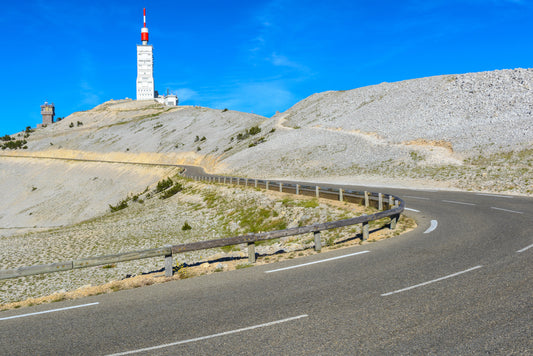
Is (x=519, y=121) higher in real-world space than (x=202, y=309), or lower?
higher

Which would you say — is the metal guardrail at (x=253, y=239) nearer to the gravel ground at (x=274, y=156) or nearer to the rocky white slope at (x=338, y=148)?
the gravel ground at (x=274, y=156)

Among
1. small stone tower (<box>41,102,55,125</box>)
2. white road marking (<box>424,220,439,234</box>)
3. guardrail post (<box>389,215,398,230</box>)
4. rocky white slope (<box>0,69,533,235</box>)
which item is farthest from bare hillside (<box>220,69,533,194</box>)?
small stone tower (<box>41,102,55,125</box>)

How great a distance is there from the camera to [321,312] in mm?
6199

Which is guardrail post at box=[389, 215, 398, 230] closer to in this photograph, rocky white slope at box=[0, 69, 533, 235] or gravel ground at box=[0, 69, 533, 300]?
gravel ground at box=[0, 69, 533, 300]

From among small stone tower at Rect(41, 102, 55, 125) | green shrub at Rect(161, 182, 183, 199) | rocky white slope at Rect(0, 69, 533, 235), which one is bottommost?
green shrub at Rect(161, 182, 183, 199)

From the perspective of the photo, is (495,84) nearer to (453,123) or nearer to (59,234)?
(453,123)

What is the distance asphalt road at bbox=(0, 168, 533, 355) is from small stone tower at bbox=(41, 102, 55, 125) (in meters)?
183

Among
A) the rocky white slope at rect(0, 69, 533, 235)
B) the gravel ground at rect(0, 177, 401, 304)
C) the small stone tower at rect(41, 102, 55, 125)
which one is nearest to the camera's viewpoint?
the gravel ground at rect(0, 177, 401, 304)

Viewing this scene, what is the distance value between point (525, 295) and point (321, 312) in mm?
3744

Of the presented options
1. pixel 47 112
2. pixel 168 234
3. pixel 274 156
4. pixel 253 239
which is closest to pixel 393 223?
pixel 253 239

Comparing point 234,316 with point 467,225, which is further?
point 467,225

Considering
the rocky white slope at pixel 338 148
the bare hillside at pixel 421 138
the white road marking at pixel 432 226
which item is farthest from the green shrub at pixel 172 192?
the white road marking at pixel 432 226

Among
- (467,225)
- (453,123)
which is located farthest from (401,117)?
(467,225)

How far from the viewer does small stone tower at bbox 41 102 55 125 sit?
161875 millimetres
